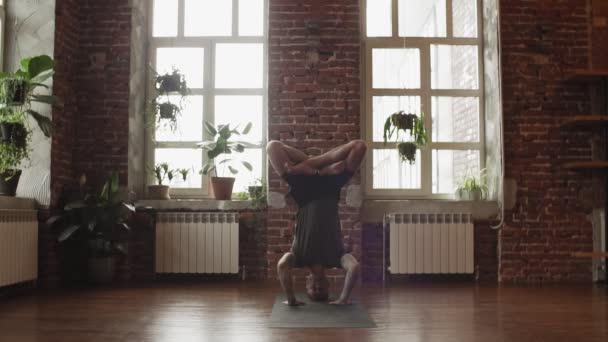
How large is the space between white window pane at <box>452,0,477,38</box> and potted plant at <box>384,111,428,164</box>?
4.13ft

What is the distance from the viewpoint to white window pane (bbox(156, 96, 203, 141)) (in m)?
6.02

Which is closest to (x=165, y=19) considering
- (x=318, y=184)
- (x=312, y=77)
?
(x=312, y=77)

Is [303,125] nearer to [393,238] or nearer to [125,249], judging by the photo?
[393,238]

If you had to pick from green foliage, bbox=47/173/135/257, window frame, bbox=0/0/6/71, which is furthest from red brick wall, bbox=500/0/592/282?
window frame, bbox=0/0/6/71

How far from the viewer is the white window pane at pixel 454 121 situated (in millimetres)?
6035

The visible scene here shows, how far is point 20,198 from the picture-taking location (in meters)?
4.83

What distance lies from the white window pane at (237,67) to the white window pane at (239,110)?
0.14m

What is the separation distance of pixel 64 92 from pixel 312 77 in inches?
93.3

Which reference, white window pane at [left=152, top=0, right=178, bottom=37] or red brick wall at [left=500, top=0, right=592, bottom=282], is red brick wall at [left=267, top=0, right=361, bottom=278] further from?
red brick wall at [left=500, top=0, right=592, bottom=282]

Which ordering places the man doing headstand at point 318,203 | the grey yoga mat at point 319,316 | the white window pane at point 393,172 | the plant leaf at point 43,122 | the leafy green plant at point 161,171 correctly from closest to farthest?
the grey yoga mat at point 319,316 → the man doing headstand at point 318,203 → the plant leaf at point 43,122 → the leafy green plant at point 161,171 → the white window pane at point 393,172

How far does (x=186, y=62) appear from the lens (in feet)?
20.1

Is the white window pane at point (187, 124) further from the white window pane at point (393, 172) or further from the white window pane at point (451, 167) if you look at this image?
the white window pane at point (451, 167)

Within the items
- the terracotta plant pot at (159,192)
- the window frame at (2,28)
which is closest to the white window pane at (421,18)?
the terracotta plant pot at (159,192)

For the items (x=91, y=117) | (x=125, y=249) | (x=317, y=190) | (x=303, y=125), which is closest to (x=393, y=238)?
(x=303, y=125)
